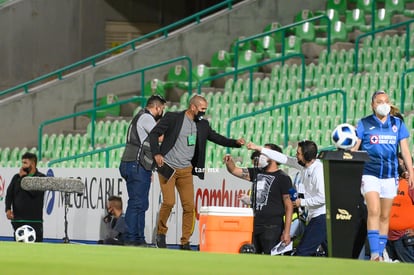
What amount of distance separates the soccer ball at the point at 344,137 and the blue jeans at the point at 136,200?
390cm

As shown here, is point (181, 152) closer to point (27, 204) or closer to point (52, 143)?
point (27, 204)

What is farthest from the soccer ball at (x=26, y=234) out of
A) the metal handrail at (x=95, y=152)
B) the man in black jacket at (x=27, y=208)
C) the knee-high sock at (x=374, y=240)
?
the knee-high sock at (x=374, y=240)

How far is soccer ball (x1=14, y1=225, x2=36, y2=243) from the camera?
1948 cm

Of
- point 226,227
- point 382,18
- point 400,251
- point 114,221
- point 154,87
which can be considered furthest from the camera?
point 154,87

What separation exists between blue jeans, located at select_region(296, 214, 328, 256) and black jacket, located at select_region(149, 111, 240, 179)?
5.79ft

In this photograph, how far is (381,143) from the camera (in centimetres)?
1477

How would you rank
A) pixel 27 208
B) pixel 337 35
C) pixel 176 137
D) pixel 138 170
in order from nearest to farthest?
pixel 176 137 < pixel 138 170 < pixel 27 208 < pixel 337 35

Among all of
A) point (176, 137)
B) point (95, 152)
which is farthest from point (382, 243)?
point (95, 152)

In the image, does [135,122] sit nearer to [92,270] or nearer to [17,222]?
[17,222]

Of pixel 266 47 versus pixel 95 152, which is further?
pixel 266 47

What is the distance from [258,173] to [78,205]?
5909 millimetres

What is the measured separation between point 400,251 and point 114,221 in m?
5.75

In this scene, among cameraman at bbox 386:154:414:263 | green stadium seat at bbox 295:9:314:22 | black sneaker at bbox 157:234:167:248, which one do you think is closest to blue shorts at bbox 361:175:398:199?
cameraman at bbox 386:154:414:263

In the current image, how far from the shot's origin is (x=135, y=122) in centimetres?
1812
